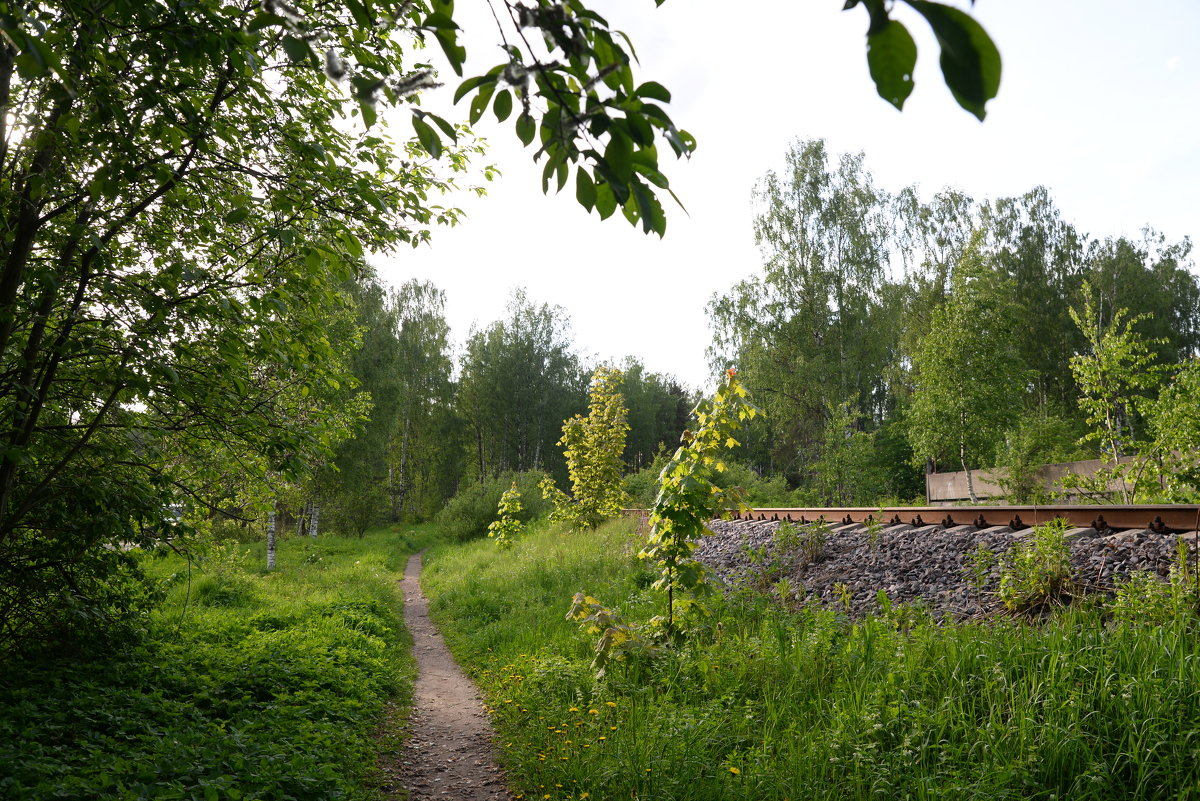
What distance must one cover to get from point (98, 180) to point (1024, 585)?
21.3 ft

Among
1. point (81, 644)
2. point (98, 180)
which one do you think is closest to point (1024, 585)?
point (98, 180)

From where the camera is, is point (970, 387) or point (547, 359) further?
point (547, 359)

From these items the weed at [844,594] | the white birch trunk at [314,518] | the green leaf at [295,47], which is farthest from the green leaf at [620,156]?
the white birch trunk at [314,518]

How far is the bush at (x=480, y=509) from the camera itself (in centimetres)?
2581

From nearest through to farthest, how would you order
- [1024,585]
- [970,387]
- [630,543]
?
1. [1024,585]
2. [630,543]
3. [970,387]

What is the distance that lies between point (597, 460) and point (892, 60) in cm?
1663

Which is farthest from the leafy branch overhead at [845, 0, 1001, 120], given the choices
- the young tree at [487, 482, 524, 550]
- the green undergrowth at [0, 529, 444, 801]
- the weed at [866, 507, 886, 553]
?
the young tree at [487, 482, 524, 550]

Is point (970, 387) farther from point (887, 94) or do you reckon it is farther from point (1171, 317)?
point (1171, 317)

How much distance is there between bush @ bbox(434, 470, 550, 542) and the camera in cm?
2581

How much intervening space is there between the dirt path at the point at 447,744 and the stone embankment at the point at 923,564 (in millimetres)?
2764

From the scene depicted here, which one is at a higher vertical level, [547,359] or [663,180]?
[547,359]

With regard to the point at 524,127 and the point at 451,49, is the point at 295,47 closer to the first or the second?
the point at 451,49

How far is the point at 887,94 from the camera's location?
2.77 ft

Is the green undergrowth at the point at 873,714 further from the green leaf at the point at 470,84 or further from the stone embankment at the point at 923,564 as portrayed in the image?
the green leaf at the point at 470,84
